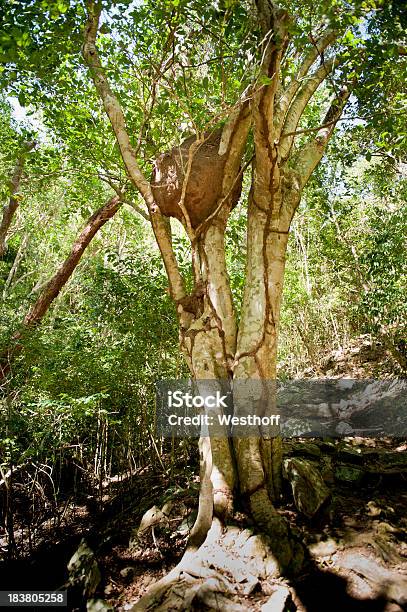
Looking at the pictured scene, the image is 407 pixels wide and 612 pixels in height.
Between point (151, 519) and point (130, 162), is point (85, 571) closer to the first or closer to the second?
point (151, 519)

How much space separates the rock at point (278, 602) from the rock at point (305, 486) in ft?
3.01

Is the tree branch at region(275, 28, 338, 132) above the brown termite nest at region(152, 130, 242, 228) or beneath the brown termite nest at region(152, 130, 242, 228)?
above

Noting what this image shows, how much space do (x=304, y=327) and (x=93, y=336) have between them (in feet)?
27.6

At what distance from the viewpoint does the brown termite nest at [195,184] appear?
14.5ft

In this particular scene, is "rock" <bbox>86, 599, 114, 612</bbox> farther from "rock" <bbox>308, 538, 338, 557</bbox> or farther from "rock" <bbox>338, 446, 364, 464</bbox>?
"rock" <bbox>338, 446, 364, 464</bbox>

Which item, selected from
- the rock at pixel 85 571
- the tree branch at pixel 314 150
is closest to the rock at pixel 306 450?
the rock at pixel 85 571

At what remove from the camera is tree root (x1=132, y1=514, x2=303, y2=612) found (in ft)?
9.21

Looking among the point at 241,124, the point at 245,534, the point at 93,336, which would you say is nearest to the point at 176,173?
the point at 241,124

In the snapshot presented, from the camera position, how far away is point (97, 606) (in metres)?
3.26

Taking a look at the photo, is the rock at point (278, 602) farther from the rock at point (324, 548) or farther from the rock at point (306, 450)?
the rock at point (306, 450)

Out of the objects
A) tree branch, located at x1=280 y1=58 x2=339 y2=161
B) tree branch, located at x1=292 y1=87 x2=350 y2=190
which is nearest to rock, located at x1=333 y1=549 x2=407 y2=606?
tree branch, located at x1=292 y1=87 x2=350 y2=190

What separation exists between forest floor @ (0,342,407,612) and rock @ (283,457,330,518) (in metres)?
0.08

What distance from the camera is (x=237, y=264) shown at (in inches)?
351

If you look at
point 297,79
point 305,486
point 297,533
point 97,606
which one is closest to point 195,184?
point 297,79
